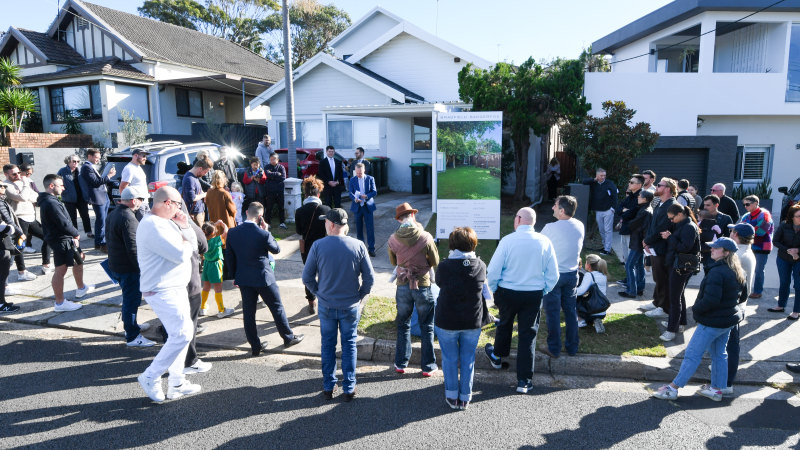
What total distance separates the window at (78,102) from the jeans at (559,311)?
23132 mm

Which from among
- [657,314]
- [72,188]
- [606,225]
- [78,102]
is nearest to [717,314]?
[657,314]

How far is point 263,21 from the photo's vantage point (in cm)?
4034

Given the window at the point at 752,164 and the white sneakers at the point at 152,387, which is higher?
the window at the point at 752,164

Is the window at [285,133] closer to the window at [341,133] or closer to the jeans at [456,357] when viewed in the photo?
the window at [341,133]

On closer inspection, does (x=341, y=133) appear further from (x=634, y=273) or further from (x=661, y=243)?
(x=661, y=243)

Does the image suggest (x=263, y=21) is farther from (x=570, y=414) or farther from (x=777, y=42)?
(x=570, y=414)

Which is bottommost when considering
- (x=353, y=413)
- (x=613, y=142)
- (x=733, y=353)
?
(x=353, y=413)

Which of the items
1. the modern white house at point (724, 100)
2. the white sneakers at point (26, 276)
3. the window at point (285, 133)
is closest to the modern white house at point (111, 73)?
the window at point (285, 133)

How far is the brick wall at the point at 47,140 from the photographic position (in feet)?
57.2

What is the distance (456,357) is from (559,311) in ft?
5.13

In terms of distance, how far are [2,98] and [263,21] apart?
24878mm

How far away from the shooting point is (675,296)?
19.6 ft

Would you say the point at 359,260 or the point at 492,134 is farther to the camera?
the point at 492,134

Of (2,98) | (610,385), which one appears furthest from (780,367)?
(2,98)
